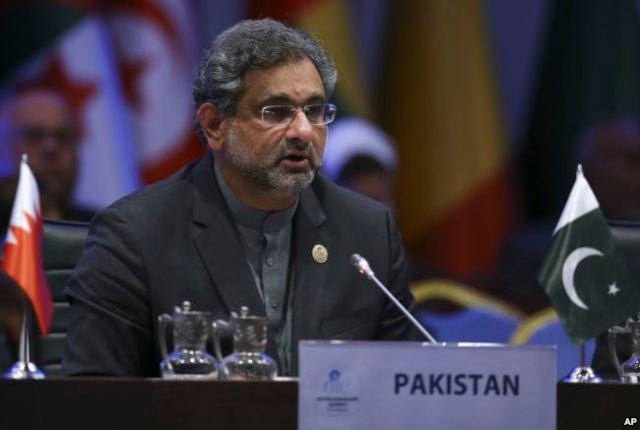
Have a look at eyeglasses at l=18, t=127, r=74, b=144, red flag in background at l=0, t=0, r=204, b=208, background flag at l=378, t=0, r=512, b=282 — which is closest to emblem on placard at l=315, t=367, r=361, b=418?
eyeglasses at l=18, t=127, r=74, b=144

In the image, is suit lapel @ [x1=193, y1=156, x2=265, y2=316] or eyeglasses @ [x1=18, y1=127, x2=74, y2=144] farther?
eyeglasses @ [x1=18, y1=127, x2=74, y2=144]

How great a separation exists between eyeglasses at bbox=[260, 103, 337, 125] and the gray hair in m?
0.08

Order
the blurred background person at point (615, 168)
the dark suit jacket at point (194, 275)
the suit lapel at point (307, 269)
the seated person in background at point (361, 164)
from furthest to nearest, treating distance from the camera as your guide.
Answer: the blurred background person at point (615, 168) → the seated person in background at point (361, 164) → the suit lapel at point (307, 269) → the dark suit jacket at point (194, 275)

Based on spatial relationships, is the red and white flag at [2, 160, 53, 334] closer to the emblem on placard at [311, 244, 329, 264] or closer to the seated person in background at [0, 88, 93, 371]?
the emblem on placard at [311, 244, 329, 264]

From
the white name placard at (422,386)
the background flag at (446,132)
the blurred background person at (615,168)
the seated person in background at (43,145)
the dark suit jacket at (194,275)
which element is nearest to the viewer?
the white name placard at (422,386)

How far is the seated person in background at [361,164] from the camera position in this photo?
613 cm

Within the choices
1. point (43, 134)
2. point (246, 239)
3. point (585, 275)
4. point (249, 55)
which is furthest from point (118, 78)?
point (585, 275)

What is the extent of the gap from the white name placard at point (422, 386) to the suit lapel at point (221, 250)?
0.90m

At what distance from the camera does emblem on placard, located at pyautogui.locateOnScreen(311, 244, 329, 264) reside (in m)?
3.65

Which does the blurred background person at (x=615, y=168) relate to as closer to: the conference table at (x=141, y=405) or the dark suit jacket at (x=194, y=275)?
the dark suit jacket at (x=194, y=275)

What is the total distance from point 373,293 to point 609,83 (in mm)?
3516

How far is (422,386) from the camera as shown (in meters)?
2.59

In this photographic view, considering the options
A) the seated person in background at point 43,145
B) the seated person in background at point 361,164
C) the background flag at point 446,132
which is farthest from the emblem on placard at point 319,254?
the background flag at point 446,132

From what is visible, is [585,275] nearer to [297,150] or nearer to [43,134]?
[297,150]
